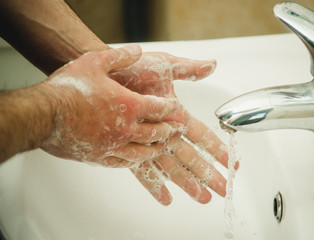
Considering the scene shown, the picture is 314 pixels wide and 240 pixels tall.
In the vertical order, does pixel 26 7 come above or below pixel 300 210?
above

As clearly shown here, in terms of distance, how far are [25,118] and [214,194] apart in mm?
367

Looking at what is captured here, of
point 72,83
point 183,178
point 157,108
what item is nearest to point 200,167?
point 183,178

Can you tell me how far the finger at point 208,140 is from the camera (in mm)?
551

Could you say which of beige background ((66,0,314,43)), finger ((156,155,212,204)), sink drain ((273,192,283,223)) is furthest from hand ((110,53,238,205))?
beige background ((66,0,314,43))

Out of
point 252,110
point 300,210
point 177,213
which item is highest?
point 252,110

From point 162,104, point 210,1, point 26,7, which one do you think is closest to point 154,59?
point 162,104

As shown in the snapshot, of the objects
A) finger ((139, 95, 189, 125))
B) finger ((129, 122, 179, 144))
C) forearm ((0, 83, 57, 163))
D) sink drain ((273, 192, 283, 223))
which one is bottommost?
sink drain ((273, 192, 283, 223))

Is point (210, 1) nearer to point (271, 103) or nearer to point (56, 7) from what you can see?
point (56, 7)

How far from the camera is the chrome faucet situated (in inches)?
13.5

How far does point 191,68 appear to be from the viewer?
524 millimetres

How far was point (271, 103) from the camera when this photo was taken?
345mm

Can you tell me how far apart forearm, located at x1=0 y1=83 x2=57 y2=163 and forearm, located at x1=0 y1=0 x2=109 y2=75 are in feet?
0.62

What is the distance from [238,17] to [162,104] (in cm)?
55

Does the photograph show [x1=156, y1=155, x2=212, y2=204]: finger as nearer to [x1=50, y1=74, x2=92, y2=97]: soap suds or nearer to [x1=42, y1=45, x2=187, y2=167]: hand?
[x1=42, y1=45, x2=187, y2=167]: hand
